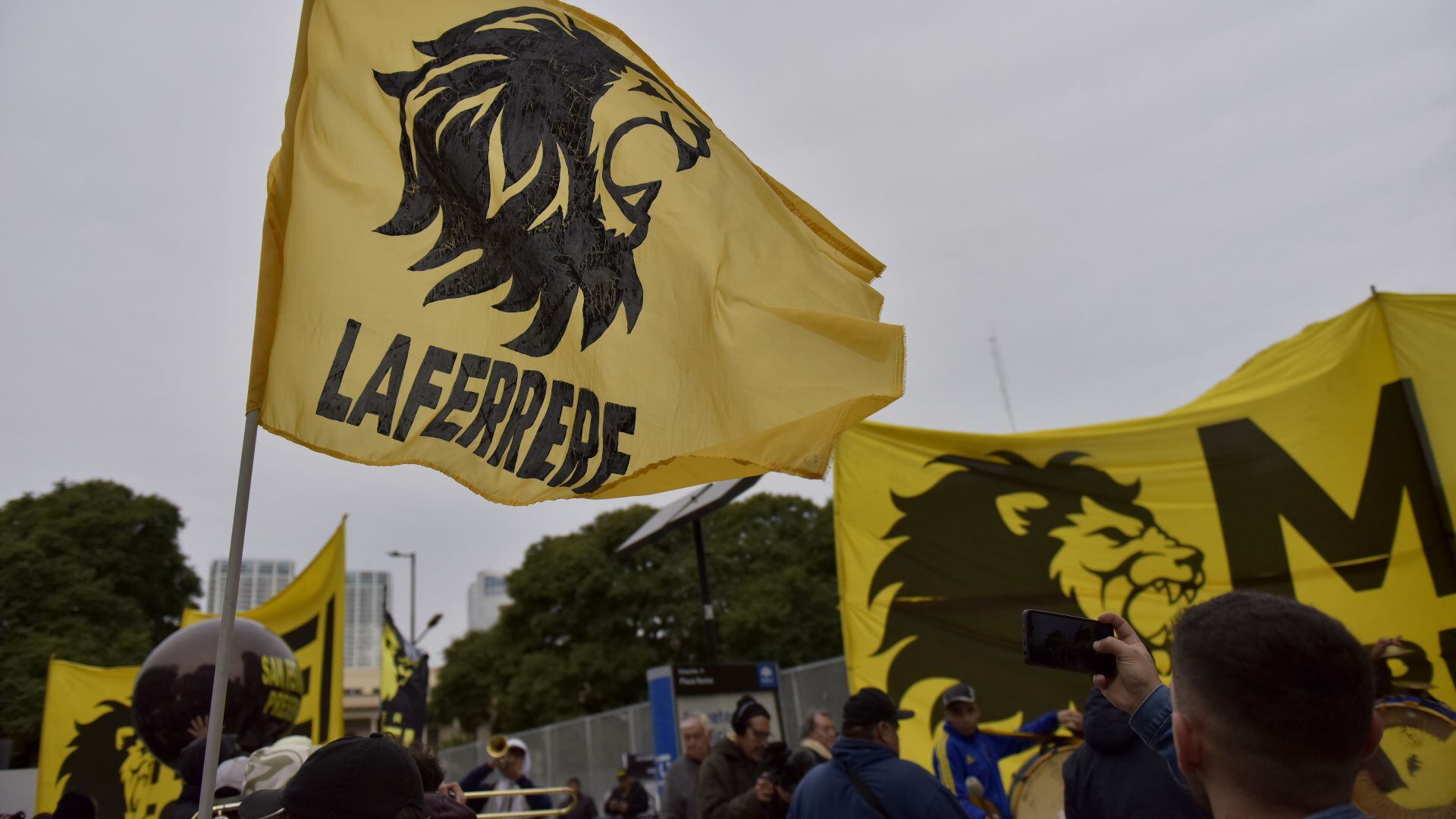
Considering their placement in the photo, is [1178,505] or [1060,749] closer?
[1060,749]

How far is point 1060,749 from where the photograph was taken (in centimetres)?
683

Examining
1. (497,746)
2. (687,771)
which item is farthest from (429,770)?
(497,746)

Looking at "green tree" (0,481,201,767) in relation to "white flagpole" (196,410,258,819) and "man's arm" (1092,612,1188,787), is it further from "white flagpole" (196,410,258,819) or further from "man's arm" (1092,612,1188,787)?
"man's arm" (1092,612,1188,787)

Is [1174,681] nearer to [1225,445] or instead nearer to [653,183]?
[653,183]

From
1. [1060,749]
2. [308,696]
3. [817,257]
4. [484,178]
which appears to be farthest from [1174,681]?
[308,696]

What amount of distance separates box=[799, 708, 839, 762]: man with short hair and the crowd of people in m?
1.12

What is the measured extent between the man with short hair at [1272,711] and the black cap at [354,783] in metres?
1.78

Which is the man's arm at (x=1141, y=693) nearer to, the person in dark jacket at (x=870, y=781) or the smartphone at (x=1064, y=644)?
the smartphone at (x=1064, y=644)

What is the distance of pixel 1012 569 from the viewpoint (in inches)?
365

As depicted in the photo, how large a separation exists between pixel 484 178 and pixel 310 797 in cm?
237

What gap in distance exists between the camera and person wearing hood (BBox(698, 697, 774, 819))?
21.1 ft

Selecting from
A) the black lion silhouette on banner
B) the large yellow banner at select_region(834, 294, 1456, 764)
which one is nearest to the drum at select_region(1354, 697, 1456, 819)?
the large yellow banner at select_region(834, 294, 1456, 764)

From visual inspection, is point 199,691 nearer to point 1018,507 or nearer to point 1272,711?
point 1272,711

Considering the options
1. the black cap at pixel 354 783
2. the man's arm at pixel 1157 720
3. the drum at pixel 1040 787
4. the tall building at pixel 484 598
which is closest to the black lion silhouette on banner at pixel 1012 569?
the drum at pixel 1040 787
